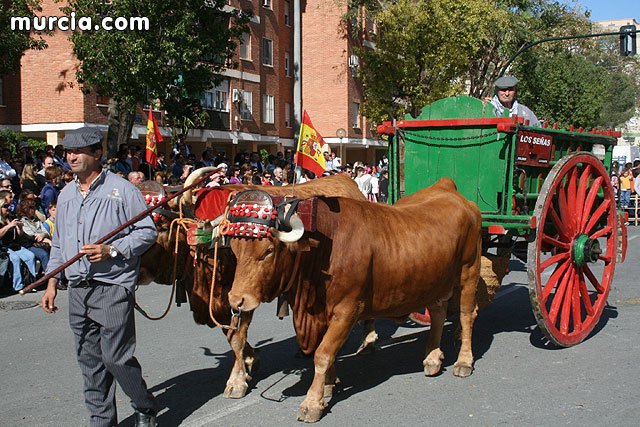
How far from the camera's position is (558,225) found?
24.3 ft

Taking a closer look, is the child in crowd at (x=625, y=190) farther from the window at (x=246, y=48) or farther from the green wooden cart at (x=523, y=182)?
the green wooden cart at (x=523, y=182)

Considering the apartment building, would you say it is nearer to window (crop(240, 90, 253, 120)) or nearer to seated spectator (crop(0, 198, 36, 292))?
window (crop(240, 90, 253, 120))

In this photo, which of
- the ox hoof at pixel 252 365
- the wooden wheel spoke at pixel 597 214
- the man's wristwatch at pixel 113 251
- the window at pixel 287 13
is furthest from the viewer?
the window at pixel 287 13

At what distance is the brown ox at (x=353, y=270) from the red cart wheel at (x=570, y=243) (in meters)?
0.79

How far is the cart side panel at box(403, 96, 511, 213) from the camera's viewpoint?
7.37m

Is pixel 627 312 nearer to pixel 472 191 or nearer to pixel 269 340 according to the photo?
pixel 472 191

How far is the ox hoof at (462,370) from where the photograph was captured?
21.2 feet

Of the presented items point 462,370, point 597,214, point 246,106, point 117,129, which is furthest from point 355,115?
point 462,370

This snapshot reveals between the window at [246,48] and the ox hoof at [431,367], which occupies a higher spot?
the window at [246,48]

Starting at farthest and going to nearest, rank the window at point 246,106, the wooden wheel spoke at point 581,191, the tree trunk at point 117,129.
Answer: the window at point 246,106 → the tree trunk at point 117,129 → the wooden wheel spoke at point 581,191

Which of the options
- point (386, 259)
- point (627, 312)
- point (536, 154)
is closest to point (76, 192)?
point (386, 259)

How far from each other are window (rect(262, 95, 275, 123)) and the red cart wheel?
31.1 m

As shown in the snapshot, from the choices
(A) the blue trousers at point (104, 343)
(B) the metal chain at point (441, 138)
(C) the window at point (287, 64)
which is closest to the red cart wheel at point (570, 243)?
(B) the metal chain at point (441, 138)

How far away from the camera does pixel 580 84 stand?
4662 centimetres
